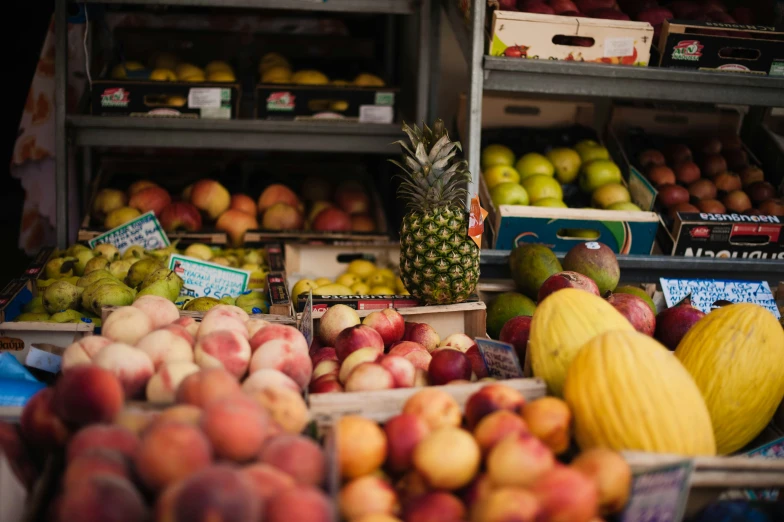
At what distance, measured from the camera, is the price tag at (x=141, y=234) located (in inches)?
144

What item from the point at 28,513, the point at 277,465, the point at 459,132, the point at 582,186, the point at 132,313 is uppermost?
the point at 459,132

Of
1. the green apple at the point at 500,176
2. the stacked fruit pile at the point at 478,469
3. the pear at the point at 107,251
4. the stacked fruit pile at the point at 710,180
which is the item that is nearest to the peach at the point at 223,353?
the stacked fruit pile at the point at 478,469

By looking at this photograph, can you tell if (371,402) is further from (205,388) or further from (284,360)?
(205,388)

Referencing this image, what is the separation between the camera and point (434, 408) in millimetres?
1599

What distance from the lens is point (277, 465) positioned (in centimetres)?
129

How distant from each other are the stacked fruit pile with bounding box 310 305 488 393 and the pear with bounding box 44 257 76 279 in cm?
145

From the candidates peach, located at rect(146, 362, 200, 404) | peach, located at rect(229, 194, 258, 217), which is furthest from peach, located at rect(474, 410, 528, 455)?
peach, located at rect(229, 194, 258, 217)

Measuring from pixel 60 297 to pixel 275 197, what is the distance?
67.1 inches

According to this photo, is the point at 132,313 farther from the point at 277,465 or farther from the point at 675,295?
the point at 675,295

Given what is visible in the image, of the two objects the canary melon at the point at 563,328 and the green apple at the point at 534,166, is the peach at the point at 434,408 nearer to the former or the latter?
the canary melon at the point at 563,328

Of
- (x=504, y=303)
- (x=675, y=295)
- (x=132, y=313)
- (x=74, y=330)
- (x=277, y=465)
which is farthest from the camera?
(x=675, y=295)

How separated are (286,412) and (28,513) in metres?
0.52

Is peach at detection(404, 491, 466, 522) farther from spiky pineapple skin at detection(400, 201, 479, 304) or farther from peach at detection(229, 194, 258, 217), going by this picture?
peach at detection(229, 194, 258, 217)

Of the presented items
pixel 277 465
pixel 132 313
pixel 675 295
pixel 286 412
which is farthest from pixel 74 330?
pixel 675 295
